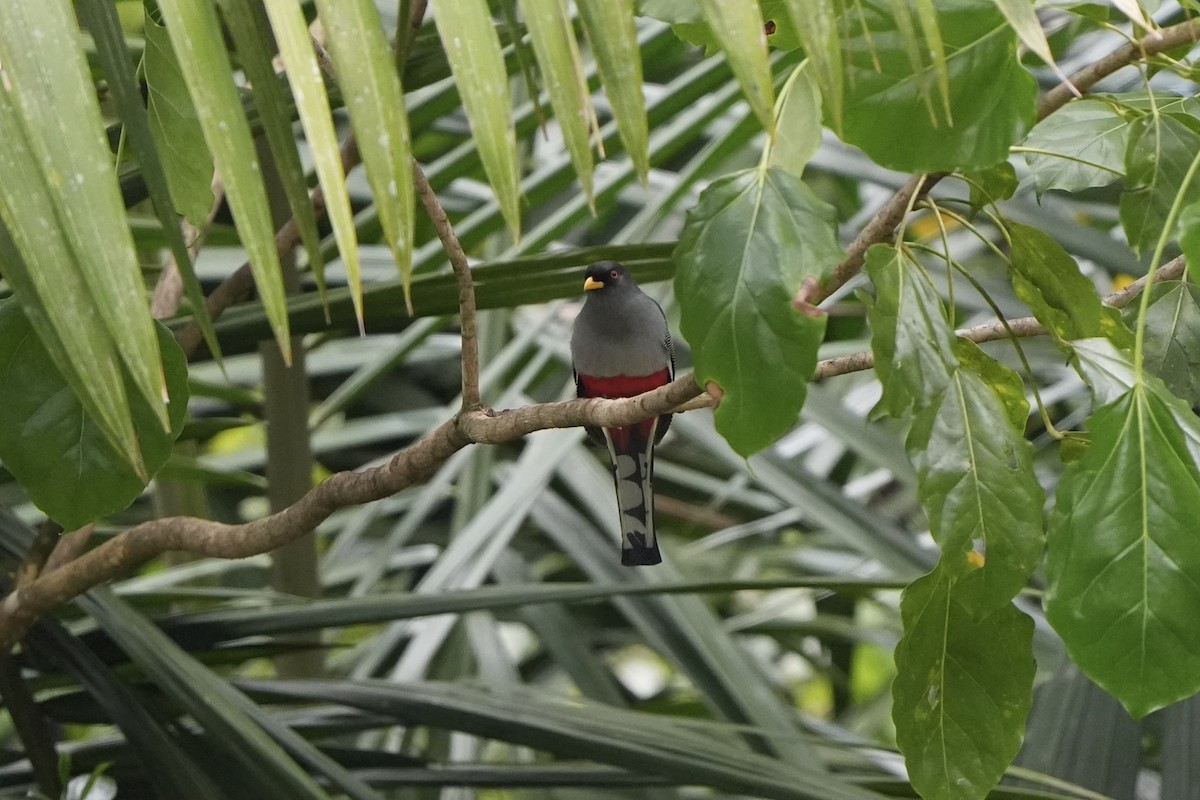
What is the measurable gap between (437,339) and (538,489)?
0.64m

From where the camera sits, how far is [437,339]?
255 centimetres

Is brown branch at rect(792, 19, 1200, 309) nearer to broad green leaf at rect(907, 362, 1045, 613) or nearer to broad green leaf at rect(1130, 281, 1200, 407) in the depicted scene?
broad green leaf at rect(907, 362, 1045, 613)

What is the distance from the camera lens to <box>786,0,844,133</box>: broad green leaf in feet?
1.90

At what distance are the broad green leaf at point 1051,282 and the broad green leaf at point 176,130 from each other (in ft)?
2.06

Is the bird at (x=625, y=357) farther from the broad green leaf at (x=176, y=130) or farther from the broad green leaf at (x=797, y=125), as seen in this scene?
the broad green leaf at (x=797, y=125)

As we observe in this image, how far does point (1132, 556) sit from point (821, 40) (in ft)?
1.21

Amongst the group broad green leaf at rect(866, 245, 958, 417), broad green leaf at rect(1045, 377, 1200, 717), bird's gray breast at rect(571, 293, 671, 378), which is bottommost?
broad green leaf at rect(1045, 377, 1200, 717)

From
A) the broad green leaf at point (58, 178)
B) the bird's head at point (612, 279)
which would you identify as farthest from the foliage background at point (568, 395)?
the bird's head at point (612, 279)

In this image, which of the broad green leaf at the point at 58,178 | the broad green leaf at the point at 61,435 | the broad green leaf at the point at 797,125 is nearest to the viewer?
the broad green leaf at the point at 58,178

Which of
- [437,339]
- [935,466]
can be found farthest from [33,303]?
[437,339]

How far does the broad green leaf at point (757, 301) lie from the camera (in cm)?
72

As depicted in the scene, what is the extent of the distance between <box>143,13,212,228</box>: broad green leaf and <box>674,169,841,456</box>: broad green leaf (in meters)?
0.46

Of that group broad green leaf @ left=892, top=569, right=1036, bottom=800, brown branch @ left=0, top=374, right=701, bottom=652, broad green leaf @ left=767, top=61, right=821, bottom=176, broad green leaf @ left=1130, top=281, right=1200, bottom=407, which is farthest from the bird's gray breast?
broad green leaf @ left=767, top=61, right=821, bottom=176

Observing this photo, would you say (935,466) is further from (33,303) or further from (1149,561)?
(33,303)
